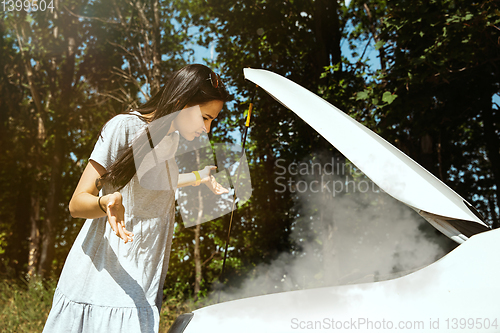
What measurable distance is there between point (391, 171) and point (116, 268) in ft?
3.10

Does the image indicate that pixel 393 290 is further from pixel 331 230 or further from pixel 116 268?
pixel 331 230

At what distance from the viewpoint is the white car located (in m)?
0.77

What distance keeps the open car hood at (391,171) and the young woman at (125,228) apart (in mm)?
425

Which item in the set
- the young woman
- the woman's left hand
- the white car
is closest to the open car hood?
the white car

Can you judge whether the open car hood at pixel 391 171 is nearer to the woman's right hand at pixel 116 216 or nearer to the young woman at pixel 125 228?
the young woman at pixel 125 228

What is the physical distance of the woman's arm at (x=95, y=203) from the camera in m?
0.82

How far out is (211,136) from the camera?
528 centimetres

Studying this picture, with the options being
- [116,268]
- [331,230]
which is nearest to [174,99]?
[116,268]

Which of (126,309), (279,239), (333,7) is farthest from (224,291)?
(333,7)

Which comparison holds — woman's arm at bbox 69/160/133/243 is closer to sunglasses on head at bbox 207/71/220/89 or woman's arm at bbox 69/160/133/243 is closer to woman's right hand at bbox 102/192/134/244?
woman's right hand at bbox 102/192/134/244

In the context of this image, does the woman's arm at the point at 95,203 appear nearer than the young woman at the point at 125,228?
Yes

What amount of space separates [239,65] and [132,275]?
4503mm

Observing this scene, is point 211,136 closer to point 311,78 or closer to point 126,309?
point 311,78

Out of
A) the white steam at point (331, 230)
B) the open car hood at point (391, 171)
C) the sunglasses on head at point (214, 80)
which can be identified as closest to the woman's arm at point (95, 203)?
the sunglasses on head at point (214, 80)
